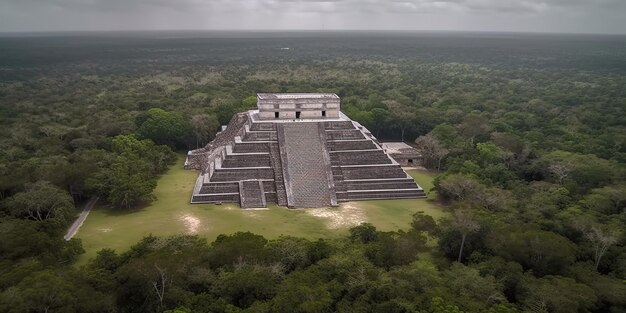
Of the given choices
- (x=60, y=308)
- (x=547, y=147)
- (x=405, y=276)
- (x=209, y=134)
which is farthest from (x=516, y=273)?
(x=209, y=134)

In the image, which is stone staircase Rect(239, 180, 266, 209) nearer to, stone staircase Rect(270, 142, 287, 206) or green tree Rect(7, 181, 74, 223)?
stone staircase Rect(270, 142, 287, 206)

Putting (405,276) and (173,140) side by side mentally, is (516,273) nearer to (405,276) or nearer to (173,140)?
(405,276)

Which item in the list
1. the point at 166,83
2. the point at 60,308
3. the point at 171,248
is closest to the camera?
the point at 60,308

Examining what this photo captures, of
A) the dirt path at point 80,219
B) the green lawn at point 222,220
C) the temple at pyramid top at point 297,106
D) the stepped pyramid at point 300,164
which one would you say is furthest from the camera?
the temple at pyramid top at point 297,106

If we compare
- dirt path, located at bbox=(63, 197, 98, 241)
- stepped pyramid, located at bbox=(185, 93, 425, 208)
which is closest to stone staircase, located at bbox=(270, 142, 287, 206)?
stepped pyramid, located at bbox=(185, 93, 425, 208)

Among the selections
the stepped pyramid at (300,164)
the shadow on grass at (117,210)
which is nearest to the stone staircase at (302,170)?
the stepped pyramid at (300,164)

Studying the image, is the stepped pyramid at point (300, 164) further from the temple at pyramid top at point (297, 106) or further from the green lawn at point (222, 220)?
the green lawn at point (222, 220)
